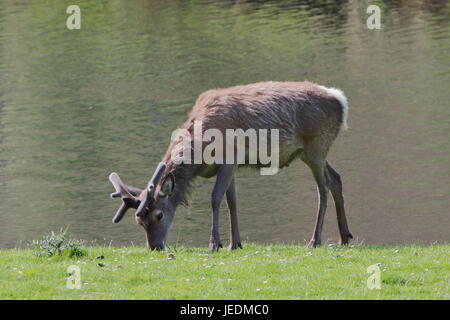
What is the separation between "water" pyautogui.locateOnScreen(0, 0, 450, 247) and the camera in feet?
74.6

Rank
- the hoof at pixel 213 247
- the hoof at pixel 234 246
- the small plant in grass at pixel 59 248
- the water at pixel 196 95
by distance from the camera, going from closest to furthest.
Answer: the small plant in grass at pixel 59 248
the hoof at pixel 213 247
the hoof at pixel 234 246
the water at pixel 196 95

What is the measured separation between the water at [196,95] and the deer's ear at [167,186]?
1.26 meters

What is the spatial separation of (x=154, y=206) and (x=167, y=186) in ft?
1.19

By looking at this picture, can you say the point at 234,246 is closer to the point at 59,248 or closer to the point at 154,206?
the point at 154,206

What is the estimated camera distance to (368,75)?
36719 millimetres

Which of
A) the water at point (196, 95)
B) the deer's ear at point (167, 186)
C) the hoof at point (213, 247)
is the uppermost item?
the deer's ear at point (167, 186)

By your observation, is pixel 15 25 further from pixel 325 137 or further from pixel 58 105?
pixel 325 137

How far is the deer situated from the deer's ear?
15mm

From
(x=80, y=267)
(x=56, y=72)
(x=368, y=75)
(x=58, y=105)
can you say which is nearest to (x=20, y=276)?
(x=80, y=267)

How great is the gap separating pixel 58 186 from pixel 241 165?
11.7 meters

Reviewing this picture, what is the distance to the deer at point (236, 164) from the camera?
14875mm

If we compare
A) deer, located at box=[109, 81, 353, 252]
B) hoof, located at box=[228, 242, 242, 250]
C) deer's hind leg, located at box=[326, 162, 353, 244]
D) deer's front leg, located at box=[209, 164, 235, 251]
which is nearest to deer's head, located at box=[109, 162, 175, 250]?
deer, located at box=[109, 81, 353, 252]

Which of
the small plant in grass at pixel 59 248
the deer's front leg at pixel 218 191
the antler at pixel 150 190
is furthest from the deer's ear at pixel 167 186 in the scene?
the small plant in grass at pixel 59 248

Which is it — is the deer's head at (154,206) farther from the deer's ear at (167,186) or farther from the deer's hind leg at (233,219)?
the deer's hind leg at (233,219)
